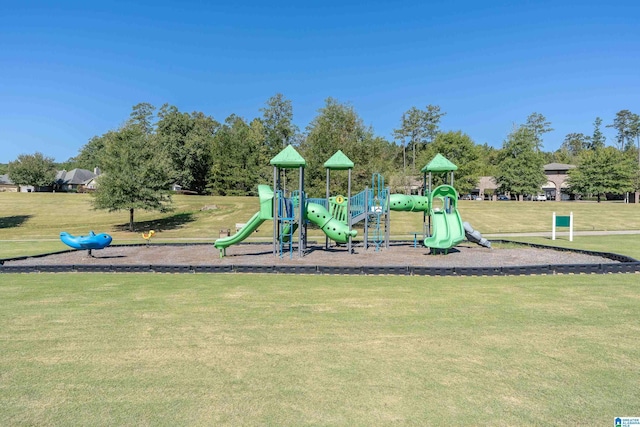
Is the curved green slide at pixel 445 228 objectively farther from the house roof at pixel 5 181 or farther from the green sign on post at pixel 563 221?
the house roof at pixel 5 181

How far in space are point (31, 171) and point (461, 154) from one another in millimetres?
78986

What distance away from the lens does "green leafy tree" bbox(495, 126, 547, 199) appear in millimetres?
62000

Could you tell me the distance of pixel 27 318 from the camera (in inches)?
323

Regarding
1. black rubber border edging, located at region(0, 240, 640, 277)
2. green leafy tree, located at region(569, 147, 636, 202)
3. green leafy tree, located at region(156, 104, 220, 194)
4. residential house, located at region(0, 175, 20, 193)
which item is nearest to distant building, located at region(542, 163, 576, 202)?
green leafy tree, located at region(569, 147, 636, 202)

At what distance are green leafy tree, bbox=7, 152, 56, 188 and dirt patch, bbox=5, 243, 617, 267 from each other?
7221cm

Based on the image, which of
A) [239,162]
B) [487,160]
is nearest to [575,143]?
[487,160]

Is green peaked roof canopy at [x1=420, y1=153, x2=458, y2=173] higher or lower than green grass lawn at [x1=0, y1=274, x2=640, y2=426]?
higher

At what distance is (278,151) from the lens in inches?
2601

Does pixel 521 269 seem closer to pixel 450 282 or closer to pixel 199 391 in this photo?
pixel 450 282

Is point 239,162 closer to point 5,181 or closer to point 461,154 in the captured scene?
point 461,154

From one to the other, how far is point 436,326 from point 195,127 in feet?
234

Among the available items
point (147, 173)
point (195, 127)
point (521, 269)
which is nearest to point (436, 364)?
point (521, 269)

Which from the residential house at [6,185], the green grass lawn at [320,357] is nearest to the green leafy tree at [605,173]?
the green grass lawn at [320,357]

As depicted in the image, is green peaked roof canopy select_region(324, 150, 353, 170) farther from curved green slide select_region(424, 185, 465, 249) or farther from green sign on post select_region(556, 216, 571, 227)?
green sign on post select_region(556, 216, 571, 227)
